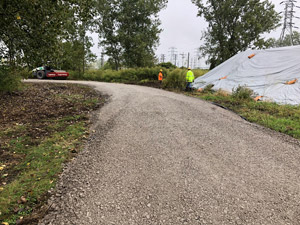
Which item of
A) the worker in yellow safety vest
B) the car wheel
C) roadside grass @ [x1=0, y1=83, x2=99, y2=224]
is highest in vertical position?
the car wheel

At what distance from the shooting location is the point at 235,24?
85.2ft

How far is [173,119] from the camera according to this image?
6.52 m

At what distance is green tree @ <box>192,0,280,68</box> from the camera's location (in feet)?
81.8

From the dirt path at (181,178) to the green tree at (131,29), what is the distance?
2300 cm

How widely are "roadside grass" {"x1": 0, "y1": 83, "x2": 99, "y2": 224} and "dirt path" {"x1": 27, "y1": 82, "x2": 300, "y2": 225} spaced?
0.24 m

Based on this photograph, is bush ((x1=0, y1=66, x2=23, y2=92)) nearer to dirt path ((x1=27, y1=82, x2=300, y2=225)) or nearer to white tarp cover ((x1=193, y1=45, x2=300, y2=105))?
dirt path ((x1=27, y1=82, x2=300, y2=225))

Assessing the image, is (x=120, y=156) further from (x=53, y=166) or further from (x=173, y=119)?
(x=173, y=119)

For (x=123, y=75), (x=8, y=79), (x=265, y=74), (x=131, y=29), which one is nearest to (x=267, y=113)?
(x=265, y=74)

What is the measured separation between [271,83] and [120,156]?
1015cm

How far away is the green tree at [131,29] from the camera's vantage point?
26453 mm

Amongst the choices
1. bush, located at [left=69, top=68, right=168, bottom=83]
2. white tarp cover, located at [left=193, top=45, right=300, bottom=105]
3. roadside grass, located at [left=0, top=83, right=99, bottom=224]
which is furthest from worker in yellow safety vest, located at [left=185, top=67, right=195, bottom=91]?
roadside grass, located at [left=0, top=83, right=99, bottom=224]

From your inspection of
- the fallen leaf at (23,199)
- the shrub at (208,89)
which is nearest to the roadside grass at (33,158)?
the fallen leaf at (23,199)

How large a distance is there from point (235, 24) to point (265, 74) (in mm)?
17908

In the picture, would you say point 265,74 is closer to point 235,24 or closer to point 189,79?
point 189,79
